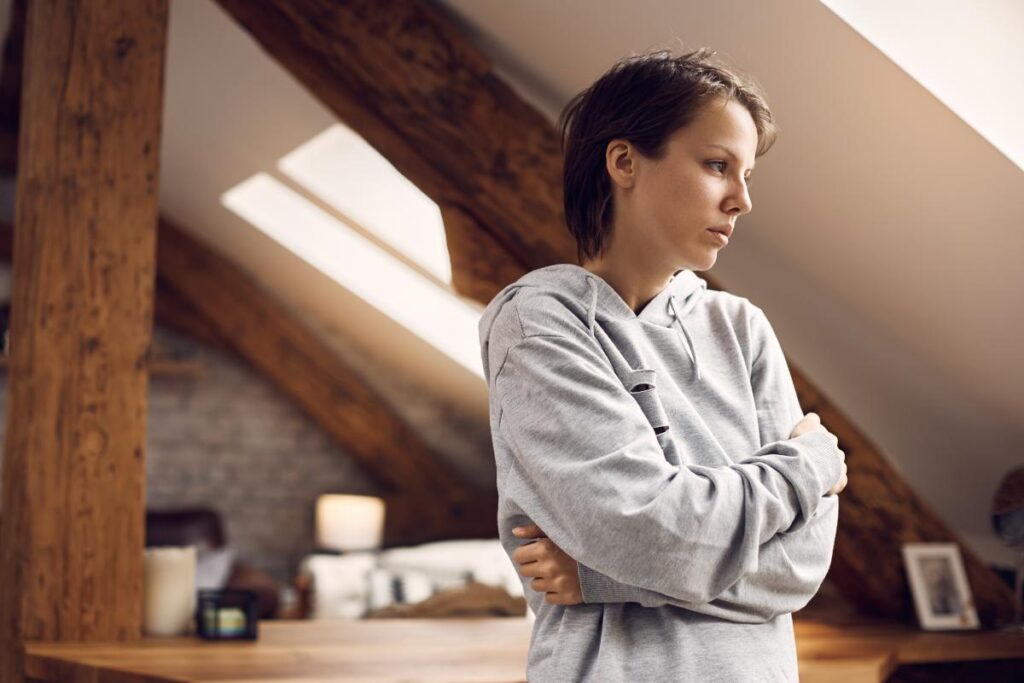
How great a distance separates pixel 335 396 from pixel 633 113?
18.5 feet

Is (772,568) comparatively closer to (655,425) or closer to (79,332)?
(655,425)

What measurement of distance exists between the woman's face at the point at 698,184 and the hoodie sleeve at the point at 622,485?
0.17 metres

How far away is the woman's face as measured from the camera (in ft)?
4.28

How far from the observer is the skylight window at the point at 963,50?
2074mm

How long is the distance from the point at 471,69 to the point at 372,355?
3900 mm

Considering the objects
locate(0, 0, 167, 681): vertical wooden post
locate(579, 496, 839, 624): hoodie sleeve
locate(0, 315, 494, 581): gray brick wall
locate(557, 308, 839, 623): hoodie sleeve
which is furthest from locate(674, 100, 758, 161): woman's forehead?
locate(0, 315, 494, 581): gray brick wall

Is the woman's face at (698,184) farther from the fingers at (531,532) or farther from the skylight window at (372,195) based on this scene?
the skylight window at (372,195)

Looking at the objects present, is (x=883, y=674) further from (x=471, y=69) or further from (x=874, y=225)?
(x=471, y=69)

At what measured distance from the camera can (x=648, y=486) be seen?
1.16 meters

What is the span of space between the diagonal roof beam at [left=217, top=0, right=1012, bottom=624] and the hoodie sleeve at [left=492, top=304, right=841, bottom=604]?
6.25 feet

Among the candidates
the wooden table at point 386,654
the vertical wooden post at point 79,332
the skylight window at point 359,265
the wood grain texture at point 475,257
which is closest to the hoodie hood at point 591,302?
the wooden table at point 386,654

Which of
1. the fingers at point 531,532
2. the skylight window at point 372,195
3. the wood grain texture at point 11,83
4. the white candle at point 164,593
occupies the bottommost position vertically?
the white candle at point 164,593

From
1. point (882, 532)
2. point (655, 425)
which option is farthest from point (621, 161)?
point (882, 532)

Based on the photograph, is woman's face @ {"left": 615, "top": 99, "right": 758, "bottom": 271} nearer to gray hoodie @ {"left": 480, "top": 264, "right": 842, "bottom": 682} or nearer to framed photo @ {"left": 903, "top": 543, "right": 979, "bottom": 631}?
gray hoodie @ {"left": 480, "top": 264, "right": 842, "bottom": 682}
